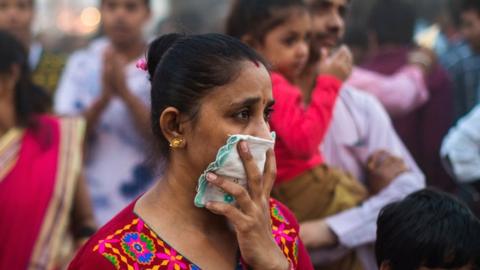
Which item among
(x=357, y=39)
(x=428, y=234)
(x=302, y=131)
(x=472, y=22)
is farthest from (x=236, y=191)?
(x=357, y=39)

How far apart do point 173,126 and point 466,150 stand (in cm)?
178

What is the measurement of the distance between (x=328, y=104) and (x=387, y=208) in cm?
63

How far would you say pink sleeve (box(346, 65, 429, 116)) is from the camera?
4559mm

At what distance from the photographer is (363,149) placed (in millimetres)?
3627

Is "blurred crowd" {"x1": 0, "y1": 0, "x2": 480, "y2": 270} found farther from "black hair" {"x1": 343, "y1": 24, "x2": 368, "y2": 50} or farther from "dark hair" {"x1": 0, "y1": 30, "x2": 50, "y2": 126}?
"black hair" {"x1": 343, "y1": 24, "x2": 368, "y2": 50}

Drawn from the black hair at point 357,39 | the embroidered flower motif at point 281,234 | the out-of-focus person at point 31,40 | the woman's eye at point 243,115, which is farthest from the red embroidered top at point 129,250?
the black hair at point 357,39

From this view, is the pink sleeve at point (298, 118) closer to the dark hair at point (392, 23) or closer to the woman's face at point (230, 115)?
the woman's face at point (230, 115)

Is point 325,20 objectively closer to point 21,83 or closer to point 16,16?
point 21,83

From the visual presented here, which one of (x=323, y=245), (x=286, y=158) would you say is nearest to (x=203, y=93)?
(x=286, y=158)

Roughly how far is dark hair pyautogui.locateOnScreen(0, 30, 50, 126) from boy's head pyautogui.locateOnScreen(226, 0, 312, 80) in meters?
1.22

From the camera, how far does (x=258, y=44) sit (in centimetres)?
338

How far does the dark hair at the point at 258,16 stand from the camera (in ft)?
11.0

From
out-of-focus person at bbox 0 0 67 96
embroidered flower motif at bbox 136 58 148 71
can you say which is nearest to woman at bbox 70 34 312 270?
embroidered flower motif at bbox 136 58 148 71

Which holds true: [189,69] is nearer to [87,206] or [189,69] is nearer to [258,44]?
[258,44]
